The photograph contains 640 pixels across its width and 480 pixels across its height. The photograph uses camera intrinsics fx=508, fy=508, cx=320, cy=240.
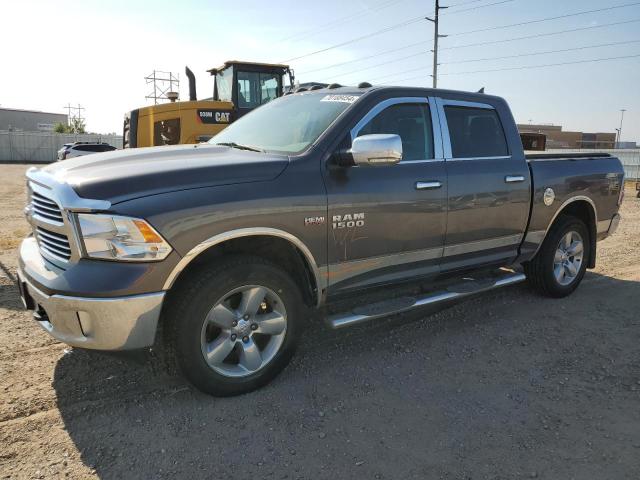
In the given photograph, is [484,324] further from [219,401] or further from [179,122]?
[179,122]

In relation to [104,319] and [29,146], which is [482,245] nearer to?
[104,319]

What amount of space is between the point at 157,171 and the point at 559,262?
431 centimetres

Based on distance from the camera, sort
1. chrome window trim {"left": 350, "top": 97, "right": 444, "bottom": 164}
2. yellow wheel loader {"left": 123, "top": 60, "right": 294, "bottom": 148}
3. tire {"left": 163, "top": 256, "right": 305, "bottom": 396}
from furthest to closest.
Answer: yellow wheel loader {"left": 123, "top": 60, "right": 294, "bottom": 148} → chrome window trim {"left": 350, "top": 97, "right": 444, "bottom": 164} → tire {"left": 163, "top": 256, "right": 305, "bottom": 396}

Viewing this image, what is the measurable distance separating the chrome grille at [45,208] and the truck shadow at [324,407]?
0.84 meters

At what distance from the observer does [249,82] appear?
11.6 meters

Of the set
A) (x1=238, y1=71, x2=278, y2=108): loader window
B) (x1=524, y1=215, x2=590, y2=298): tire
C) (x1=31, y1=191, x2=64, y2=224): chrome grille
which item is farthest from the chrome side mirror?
(x1=238, y1=71, x2=278, y2=108): loader window

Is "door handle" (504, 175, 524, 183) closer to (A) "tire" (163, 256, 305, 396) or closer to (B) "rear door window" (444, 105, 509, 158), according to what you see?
(B) "rear door window" (444, 105, 509, 158)

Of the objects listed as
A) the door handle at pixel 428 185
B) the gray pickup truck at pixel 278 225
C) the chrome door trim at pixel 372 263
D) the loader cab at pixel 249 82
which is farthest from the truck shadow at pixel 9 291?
the loader cab at pixel 249 82

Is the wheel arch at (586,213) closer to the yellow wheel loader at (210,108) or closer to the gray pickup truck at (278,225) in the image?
the gray pickup truck at (278,225)

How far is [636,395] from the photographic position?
11.4 feet

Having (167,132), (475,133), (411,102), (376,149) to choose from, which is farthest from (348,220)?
(167,132)

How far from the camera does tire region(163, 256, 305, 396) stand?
302 centimetres

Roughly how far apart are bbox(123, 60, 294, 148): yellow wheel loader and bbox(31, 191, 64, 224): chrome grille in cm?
695

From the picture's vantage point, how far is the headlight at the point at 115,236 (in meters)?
2.73
